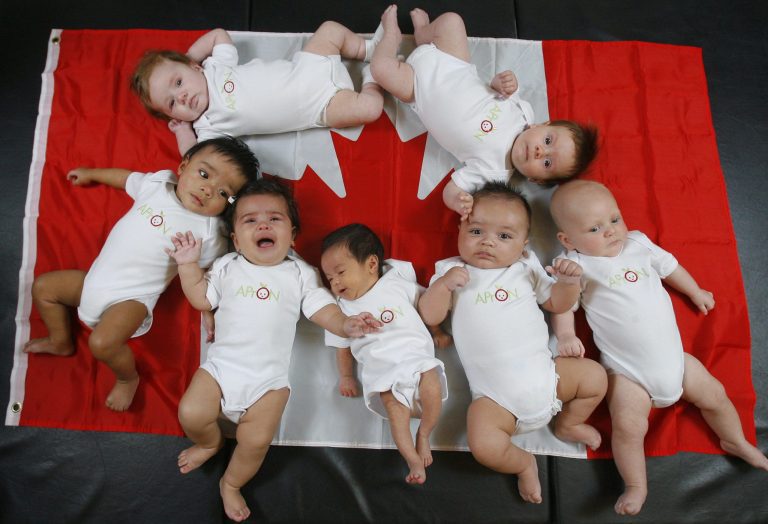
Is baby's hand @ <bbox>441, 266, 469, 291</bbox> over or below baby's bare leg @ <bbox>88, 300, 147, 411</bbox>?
over

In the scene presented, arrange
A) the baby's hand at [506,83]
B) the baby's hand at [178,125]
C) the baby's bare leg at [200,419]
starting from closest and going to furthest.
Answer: the baby's bare leg at [200,419] < the baby's hand at [506,83] < the baby's hand at [178,125]

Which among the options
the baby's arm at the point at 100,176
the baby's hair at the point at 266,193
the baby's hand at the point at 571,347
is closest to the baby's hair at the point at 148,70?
the baby's arm at the point at 100,176

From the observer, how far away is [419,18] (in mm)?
1628

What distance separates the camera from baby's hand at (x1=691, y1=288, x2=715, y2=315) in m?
1.42

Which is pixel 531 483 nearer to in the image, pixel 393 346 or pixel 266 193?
pixel 393 346

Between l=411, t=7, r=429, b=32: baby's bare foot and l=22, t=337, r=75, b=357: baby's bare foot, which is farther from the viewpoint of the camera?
l=411, t=7, r=429, b=32: baby's bare foot

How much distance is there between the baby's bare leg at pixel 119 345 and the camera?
49.9 inches

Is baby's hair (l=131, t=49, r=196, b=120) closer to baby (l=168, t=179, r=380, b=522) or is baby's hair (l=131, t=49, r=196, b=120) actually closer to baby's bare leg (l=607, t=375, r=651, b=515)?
baby (l=168, t=179, r=380, b=522)

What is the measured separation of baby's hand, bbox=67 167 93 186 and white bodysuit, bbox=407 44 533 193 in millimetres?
931

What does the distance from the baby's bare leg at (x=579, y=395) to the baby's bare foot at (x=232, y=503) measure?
0.79 metres

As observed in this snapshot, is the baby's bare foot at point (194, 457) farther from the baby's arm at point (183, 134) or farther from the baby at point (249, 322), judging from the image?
the baby's arm at point (183, 134)

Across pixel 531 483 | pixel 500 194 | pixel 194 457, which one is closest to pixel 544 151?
pixel 500 194

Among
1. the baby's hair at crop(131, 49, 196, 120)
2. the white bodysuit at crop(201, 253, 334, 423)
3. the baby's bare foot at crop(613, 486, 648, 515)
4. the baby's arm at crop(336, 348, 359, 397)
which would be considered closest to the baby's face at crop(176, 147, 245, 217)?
the white bodysuit at crop(201, 253, 334, 423)

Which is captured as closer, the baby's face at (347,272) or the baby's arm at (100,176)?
the baby's face at (347,272)
